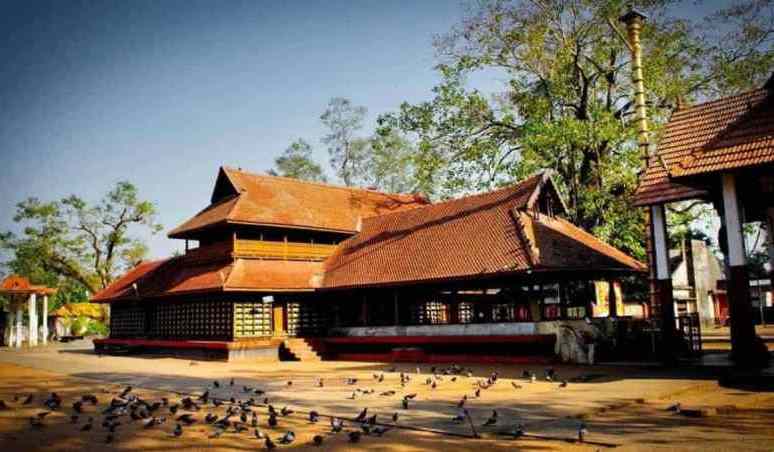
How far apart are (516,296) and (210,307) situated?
12127 mm

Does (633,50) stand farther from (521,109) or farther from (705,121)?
(521,109)

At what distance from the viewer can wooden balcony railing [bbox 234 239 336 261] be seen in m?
24.7

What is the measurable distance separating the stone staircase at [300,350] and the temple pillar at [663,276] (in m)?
12.5

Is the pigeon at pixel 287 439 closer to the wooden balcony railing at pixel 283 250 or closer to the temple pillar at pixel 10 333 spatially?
the wooden balcony railing at pixel 283 250

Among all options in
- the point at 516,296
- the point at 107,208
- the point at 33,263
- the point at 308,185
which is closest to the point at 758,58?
the point at 516,296

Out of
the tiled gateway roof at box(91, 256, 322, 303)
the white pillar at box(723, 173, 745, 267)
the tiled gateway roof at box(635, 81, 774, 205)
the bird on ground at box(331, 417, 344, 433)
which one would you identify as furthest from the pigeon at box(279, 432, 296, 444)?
the tiled gateway roof at box(91, 256, 322, 303)

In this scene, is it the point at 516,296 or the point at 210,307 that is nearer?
the point at 516,296

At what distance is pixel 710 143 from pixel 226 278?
54.7 ft

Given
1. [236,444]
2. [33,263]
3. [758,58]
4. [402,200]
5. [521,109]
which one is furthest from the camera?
[33,263]

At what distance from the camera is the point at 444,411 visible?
9953 millimetres

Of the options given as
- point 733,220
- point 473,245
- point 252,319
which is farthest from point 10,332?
point 733,220

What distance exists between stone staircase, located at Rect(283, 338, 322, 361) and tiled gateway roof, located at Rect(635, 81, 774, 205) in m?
13.2

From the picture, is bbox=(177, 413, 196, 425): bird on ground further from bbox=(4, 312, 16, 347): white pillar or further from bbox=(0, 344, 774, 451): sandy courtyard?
bbox=(4, 312, 16, 347): white pillar

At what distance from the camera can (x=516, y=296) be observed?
20.0 meters
